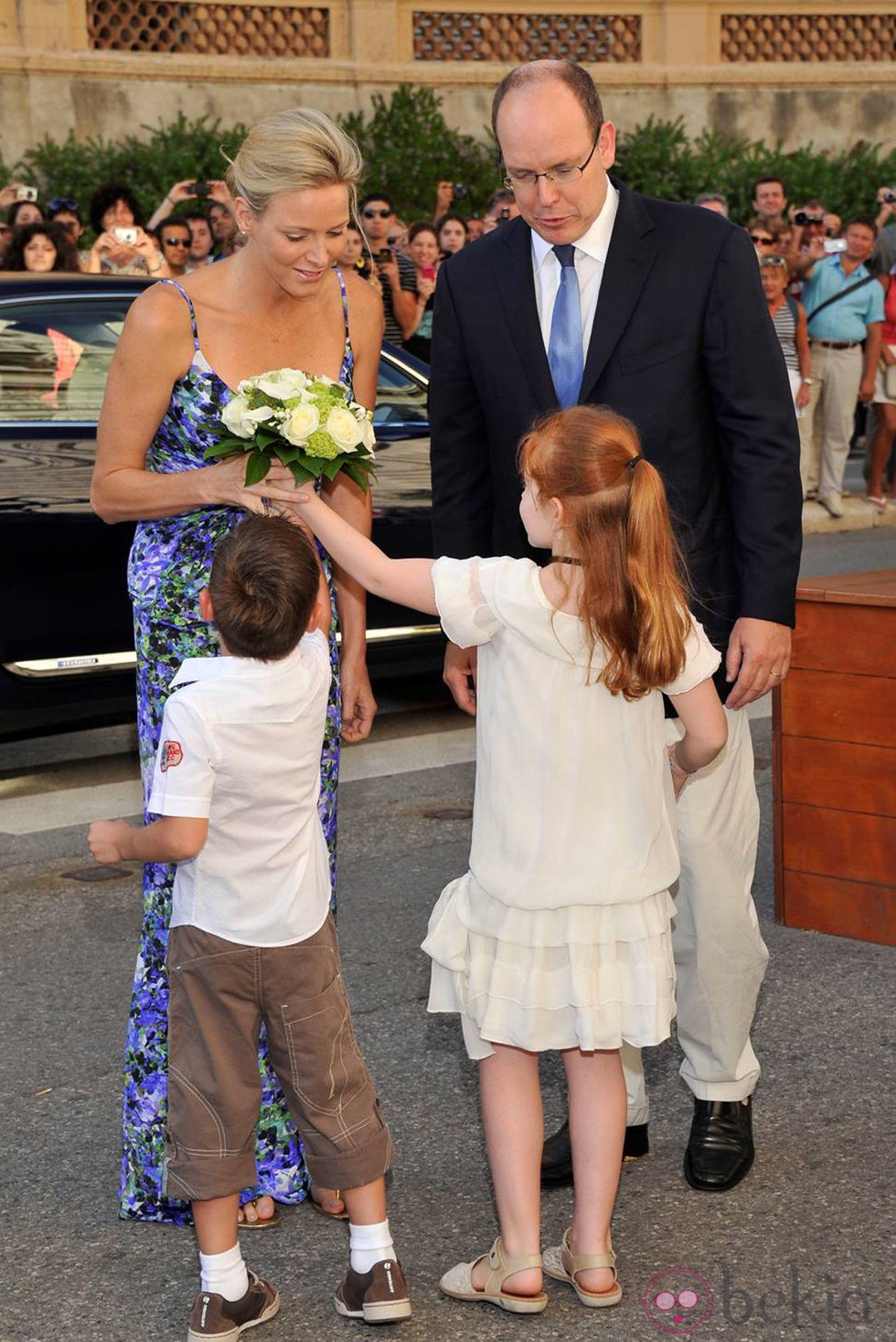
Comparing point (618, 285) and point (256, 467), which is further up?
point (618, 285)

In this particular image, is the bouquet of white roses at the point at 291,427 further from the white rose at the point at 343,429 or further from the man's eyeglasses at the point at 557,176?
the man's eyeglasses at the point at 557,176

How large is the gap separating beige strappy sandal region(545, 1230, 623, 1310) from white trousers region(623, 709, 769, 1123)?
0.48m

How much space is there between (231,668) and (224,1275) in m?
1.01

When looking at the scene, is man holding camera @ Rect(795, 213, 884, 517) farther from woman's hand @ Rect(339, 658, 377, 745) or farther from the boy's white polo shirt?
the boy's white polo shirt

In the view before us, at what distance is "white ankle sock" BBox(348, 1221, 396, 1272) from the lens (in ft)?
10.4

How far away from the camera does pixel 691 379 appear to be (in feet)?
11.8

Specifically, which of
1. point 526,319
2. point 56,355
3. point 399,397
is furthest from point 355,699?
point 399,397

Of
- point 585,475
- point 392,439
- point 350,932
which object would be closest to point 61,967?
point 350,932

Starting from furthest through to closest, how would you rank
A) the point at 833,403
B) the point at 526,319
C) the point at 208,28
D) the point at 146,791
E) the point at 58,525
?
1. the point at 208,28
2. the point at 833,403
3. the point at 58,525
4. the point at 526,319
5. the point at 146,791

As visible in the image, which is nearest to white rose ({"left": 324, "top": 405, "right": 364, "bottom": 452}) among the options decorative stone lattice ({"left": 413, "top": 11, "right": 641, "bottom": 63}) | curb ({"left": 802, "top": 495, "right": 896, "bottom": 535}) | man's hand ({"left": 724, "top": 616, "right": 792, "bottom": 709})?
man's hand ({"left": 724, "top": 616, "right": 792, "bottom": 709})

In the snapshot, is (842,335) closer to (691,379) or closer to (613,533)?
(691,379)

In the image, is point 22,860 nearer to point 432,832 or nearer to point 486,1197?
point 432,832

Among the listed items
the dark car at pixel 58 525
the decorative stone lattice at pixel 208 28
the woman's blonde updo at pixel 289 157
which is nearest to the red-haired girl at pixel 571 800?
the woman's blonde updo at pixel 289 157

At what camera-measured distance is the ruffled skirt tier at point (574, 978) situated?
316 centimetres
